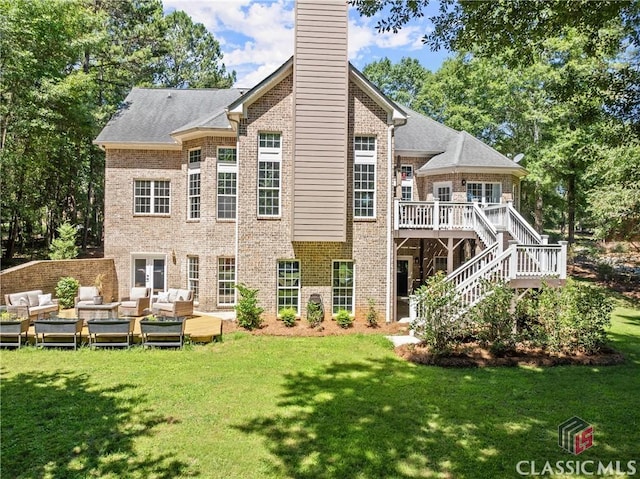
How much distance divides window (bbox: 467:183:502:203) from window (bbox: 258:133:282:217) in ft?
29.0

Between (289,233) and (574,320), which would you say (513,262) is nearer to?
(574,320)

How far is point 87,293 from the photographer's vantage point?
1455cm

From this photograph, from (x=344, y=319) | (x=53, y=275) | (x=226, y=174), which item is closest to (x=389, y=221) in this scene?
(x=344, y=319)

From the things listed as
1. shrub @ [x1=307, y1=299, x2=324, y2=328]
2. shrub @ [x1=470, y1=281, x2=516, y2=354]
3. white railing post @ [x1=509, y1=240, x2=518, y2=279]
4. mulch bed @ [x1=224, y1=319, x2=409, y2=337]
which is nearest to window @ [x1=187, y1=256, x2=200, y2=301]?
mulch bed @ [x1=224, y1=319, x2=409, y2=337]

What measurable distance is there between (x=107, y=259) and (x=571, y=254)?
29.5 meters

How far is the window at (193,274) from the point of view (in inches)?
617

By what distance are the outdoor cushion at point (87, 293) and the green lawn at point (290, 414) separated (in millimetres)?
4461

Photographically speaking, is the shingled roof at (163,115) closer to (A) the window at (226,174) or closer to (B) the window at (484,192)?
(A) the window at (226,174)

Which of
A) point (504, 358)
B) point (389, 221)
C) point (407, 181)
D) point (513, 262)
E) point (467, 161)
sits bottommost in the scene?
point (504, 358)

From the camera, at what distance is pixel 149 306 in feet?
46.8

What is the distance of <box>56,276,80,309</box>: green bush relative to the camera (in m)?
14.8

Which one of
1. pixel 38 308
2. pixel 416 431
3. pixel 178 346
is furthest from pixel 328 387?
pixel 38 308

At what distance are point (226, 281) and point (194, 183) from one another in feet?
13.6

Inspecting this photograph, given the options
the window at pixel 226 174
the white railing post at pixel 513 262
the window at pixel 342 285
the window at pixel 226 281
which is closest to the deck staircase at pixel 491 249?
the white railing post at pixel 513 262
